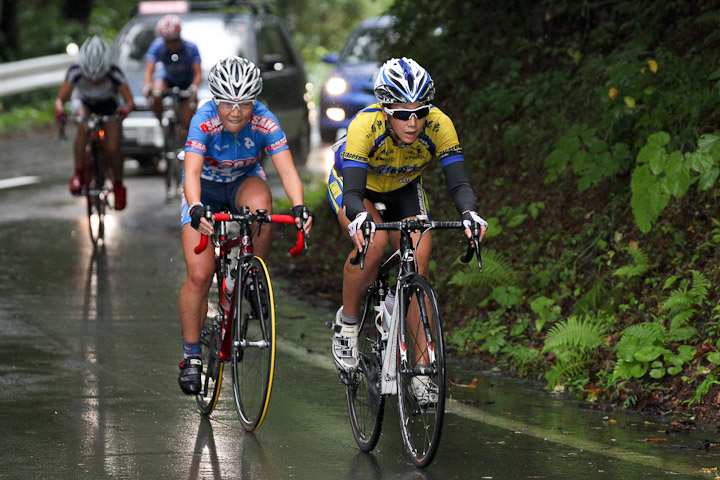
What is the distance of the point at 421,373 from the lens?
5949mm

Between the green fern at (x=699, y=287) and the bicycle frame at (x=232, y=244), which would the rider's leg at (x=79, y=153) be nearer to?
the bicycle frame at (x=232, y=244)

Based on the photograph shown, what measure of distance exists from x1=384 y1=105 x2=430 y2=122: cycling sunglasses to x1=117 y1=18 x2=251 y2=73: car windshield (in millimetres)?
11610

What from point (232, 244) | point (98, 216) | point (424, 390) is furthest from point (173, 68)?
point (424, 390)

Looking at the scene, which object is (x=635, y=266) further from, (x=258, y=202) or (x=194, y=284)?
(x=194, y=284)

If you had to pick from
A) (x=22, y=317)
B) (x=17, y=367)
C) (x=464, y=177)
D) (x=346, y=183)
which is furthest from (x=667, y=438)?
(x=22, y=317)

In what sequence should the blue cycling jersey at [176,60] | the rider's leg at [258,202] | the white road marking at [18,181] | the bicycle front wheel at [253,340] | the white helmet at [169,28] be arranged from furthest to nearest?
the white road marking at [18,181] → the blue cycling jersey at [176,60] → the white helmet at [169,28] → the rider's leg at [258,202] → the bicycle front wheel at [253,340]

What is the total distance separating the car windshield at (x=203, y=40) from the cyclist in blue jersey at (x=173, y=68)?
1.38 meters

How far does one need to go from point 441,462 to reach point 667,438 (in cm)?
144

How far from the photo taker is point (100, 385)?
309 inches

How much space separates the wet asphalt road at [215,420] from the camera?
617cm

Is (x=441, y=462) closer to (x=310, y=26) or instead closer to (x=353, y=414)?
(x=353, y=414)

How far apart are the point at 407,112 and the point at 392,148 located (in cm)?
36

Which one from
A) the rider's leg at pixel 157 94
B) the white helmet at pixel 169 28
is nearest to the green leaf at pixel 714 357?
the white helmet at pixel 169 28

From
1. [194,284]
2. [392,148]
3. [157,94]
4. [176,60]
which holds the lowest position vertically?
[194,284]
